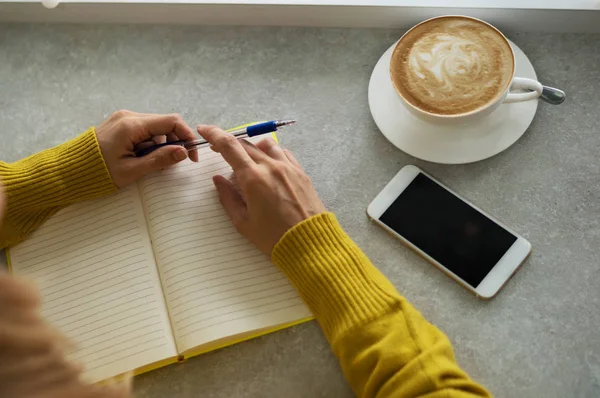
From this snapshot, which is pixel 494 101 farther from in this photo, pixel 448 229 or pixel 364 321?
pixel 364 321

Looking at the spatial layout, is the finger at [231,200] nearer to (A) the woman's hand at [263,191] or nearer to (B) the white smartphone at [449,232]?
(A) the woman's hand at [263,191]

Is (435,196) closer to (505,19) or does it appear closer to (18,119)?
(505,19)

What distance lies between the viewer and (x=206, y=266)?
0.80 m

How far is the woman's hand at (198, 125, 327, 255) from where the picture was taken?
78 cm

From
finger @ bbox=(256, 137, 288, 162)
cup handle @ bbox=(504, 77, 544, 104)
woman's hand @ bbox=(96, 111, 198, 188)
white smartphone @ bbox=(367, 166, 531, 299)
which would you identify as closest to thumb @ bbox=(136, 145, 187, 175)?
woman's hand @ bbox=(96, 111, 198, 188)

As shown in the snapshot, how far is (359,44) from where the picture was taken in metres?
0.93

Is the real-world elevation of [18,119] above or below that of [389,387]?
above

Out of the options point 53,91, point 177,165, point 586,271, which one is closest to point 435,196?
point 586,271

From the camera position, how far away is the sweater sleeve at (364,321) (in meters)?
0.67

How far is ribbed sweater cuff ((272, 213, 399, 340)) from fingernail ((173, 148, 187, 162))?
0.18m

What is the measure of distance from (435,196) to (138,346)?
0.42 meters

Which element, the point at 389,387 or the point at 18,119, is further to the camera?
the point at 18,119

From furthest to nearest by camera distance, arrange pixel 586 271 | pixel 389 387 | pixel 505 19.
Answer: pixel 505 19
pixel 586 271
pixel 389 387

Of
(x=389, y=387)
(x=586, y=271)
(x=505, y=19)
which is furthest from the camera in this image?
(x=505, y=19)
